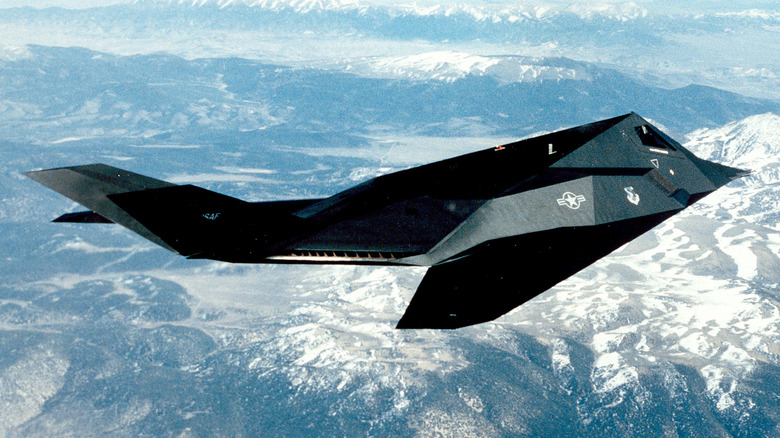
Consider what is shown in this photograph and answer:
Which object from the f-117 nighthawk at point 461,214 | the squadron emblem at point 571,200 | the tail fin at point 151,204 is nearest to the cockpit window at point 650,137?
the f-117 nighthawk at point 461,214

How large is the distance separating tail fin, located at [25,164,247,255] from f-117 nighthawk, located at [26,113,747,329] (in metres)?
0.04

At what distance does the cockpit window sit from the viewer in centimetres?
2209

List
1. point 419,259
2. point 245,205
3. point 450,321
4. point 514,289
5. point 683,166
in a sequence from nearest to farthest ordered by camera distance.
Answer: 1. point 450,321
2. point 514,289
3. point 419,259
4. point 245,205
5. point 683,166

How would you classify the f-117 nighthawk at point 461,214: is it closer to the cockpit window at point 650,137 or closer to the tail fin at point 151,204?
the tail fin at point 151,204

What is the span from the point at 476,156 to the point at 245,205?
8745 mm

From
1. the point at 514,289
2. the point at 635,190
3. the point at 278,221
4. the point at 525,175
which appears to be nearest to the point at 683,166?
the point at 635,190

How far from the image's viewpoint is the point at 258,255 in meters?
18.6

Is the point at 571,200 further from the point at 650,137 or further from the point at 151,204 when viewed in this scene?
the point at 151,204

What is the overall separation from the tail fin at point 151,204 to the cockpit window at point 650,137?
15.8m

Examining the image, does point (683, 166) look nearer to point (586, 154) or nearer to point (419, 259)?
point (586, 154)

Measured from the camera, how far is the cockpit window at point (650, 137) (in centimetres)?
2209

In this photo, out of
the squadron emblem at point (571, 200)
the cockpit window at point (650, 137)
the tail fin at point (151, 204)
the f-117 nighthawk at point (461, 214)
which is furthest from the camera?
the cockpit window at point (650, 137)

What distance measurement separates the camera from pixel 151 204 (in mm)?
17891

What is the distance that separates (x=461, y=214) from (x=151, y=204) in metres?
10.4
